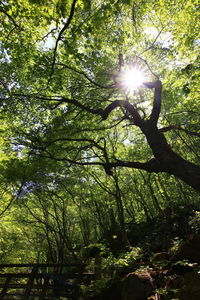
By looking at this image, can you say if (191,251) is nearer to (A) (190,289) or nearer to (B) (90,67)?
(A) (190,289)

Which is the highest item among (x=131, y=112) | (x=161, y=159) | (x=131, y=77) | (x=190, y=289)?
(x=131, y=77)

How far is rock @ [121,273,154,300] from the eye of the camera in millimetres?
4520

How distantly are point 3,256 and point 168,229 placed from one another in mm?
15390

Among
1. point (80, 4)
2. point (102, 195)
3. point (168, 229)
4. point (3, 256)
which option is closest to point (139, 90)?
point (80, 4)

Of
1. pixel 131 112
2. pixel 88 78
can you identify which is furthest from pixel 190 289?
pixel 88 78

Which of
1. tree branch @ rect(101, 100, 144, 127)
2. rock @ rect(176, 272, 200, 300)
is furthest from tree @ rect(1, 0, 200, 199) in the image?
rock @ rect(176, 272, 200, 300)

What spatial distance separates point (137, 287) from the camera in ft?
15.4

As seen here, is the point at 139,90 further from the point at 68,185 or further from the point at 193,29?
the point at 68,185

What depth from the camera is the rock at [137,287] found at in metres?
4.52

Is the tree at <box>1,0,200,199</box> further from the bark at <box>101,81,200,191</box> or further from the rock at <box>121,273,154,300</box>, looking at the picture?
the rock at <box>121,273,154,300</box>

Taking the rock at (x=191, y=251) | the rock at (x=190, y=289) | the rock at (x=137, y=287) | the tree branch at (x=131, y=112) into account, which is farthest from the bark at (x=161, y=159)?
the rock at (x=137, y=287)

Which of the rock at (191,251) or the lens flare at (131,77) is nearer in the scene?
the rock at (191,251)

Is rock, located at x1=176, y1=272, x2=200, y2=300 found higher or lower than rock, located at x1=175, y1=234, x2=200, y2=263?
lower

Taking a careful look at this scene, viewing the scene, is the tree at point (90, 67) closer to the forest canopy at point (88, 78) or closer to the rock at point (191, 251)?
the forest canopy at point (88, 78)
